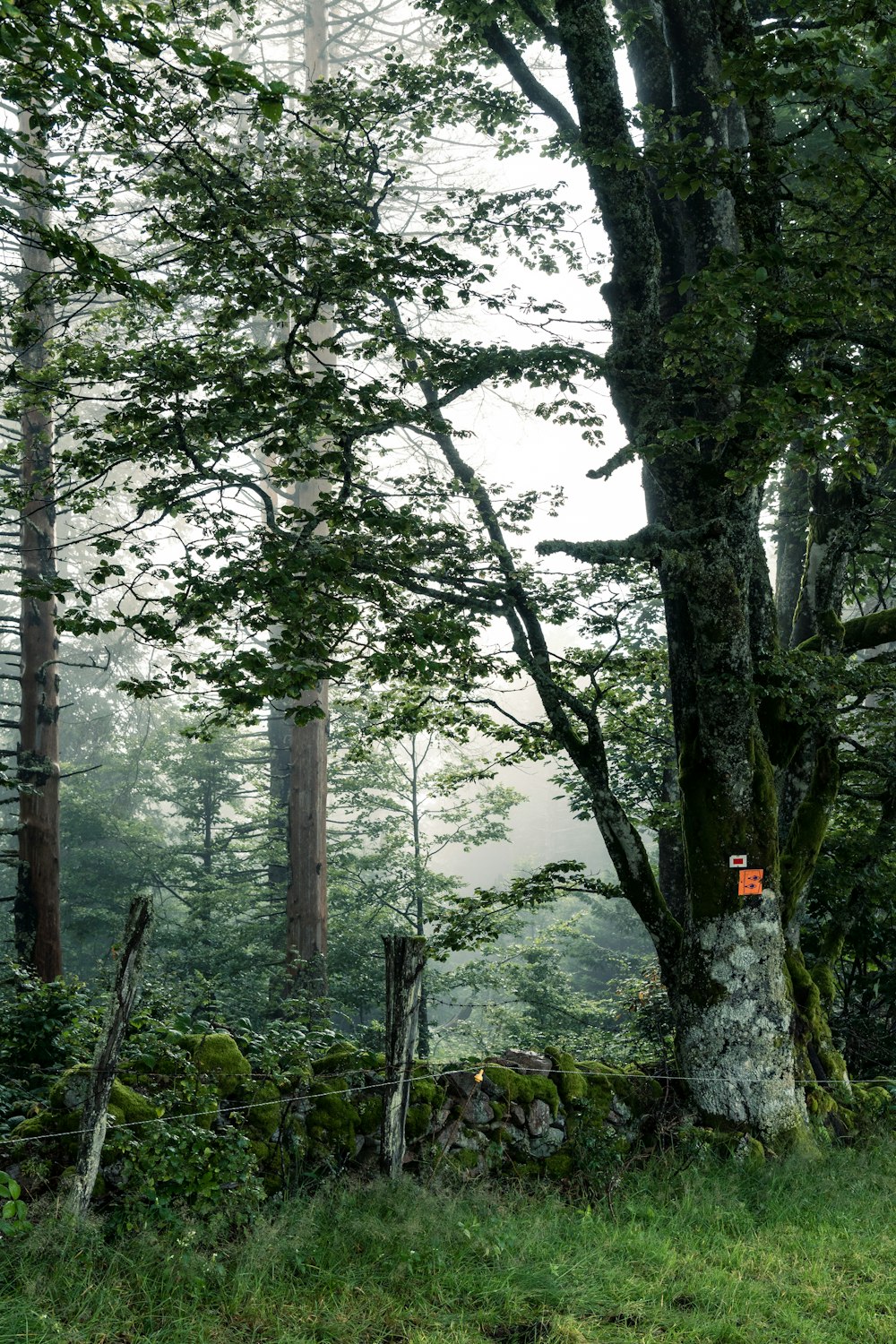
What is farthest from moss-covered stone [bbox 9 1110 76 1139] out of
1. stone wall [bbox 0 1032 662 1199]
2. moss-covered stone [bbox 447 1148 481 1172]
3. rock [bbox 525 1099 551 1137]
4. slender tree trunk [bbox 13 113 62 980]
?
slender tree trunk [bbox 13 113 62 980]

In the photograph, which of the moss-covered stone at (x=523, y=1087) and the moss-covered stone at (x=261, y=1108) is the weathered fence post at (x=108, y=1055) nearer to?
the moss-covered stone at (x=261, y=1108)

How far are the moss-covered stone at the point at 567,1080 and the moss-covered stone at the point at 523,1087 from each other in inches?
2.9

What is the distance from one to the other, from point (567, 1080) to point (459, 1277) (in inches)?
106

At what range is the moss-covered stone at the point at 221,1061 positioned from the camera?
5336mm

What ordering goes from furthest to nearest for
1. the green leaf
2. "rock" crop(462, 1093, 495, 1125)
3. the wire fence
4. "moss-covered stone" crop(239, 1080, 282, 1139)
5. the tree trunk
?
the tree trunk, "rock" crop(462, 1093, 495, 1125), "moss-covered stone" crop(239, 1080, 282, 1139), the wire fence, the green leaf

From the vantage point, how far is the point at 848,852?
9.62 metres

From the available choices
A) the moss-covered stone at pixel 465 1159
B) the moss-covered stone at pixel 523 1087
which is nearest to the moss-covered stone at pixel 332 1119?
the moss-covered stone at pixel 465 1159

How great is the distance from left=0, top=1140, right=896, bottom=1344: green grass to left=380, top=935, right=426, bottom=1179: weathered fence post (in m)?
0.26

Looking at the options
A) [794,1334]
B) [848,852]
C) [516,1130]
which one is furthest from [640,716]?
[794,1334]

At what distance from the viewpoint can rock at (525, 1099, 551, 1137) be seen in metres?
6.47

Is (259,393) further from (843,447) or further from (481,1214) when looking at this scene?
(481,1214)

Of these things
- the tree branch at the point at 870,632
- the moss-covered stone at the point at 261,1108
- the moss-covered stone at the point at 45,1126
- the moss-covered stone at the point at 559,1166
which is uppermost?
the tree branch at the point at 870,632

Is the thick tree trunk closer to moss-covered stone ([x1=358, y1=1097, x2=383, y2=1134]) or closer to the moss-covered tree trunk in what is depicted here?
the moss-covered tree trunk

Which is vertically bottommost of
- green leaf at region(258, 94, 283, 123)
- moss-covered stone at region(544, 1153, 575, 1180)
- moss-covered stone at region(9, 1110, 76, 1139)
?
moss-covered stone at region(544, 1153, 575, 1180)
